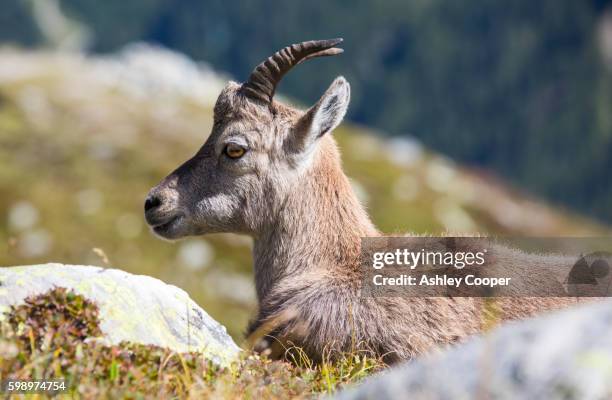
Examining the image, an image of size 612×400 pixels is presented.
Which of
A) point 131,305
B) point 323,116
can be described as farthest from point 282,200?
point 131,305

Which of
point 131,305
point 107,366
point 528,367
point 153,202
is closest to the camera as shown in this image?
point 528,367

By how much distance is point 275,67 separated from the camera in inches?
534

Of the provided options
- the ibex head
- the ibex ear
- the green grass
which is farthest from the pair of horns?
the green grass

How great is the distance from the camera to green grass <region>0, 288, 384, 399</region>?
774 centimetres

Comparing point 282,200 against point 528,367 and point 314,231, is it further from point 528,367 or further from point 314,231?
point 528,367

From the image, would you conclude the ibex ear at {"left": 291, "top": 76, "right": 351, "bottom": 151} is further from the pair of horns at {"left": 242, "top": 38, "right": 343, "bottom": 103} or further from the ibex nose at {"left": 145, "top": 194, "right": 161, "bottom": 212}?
the ibex nose at {"left": 145, "top": 194, "right": 161, "bottom": 212}

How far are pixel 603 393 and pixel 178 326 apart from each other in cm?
641

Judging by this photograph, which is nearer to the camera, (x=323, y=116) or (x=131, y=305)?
(x=131, y=305)

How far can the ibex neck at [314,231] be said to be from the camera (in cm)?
1230

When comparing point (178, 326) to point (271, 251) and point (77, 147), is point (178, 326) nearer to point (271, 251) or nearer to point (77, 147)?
point (271, 251)

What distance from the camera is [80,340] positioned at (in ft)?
28.5

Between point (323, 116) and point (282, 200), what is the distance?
1.48 m

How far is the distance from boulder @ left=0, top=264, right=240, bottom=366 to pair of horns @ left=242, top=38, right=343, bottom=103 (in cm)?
411

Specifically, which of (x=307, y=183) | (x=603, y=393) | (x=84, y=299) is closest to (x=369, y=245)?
(x=307, y=183)
